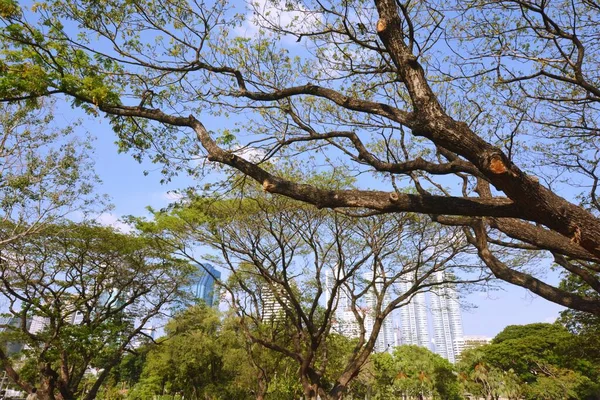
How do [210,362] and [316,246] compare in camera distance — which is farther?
[210,362]

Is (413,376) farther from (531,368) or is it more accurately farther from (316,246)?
(316,246)

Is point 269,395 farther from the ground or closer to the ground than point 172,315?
closer to the ground

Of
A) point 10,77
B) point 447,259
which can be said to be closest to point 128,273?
point 447,259

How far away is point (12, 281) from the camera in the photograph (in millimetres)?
14031

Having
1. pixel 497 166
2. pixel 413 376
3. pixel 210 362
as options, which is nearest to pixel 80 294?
pixel 210 362

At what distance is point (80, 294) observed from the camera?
14.7 metres

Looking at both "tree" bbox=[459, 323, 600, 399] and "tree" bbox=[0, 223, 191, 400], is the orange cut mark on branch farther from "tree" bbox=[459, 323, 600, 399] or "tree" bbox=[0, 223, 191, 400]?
"tree" bbox=[459, 323, 600, 399]

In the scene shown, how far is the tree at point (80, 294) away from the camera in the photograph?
40.5ft

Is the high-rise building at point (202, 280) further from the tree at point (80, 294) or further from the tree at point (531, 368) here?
the tree at point (531, 368)

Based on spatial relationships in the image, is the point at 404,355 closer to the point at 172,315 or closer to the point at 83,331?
the point at 172,315

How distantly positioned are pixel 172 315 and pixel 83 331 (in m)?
5.25

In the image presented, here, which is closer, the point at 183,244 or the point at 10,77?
the point at 10,77

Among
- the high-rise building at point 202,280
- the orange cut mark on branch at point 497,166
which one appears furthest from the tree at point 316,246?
the orange cut mark on branch at point 497,166

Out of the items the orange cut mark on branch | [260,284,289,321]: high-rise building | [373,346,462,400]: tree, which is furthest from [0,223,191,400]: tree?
[373,346,462,400]: tree
